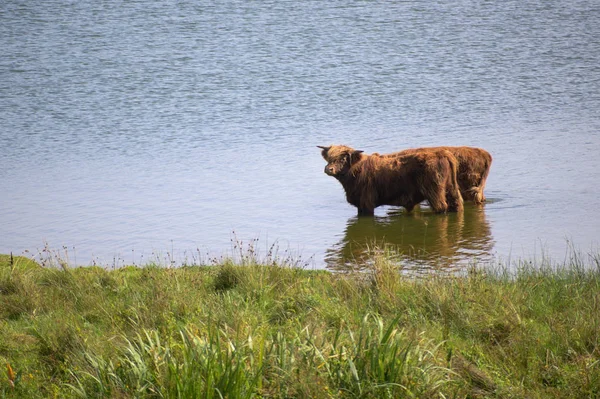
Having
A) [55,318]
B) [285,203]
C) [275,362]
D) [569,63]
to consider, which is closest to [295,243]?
[285,203]

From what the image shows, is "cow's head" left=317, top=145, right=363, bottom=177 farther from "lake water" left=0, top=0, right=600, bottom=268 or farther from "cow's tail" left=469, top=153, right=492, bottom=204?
"cow's tail" left=469, top=153, right=492, bottom=204

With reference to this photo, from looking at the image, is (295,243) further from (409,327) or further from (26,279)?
(409,327)

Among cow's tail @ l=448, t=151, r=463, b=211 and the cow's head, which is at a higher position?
the cow's head

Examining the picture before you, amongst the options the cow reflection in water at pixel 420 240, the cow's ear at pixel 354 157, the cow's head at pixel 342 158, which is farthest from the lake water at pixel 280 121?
the cow's ear at pixel 354 157

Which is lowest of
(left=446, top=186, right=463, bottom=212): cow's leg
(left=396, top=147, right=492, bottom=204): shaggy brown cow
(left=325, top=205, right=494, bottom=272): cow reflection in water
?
(left=325, top=205, right=494, bottom=272): cow reflection in water

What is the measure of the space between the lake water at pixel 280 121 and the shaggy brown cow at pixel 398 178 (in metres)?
0.28

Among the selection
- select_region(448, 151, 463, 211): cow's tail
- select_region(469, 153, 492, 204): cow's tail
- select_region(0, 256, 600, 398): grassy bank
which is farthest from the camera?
select_region(469, 153, 492, 204): cow's tail

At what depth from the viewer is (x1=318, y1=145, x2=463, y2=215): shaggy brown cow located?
12.7 metres

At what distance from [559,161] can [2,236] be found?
10603 millimetres

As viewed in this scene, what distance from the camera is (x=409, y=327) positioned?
5996mm

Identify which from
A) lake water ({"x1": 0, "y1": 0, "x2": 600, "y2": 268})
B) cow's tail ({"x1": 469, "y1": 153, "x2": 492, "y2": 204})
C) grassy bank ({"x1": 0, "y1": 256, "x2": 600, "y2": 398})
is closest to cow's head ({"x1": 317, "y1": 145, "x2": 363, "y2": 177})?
lake water ({"x1": 0, "y1": 0, "x2": 600, "y2": 268})

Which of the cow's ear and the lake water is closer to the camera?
the lake water

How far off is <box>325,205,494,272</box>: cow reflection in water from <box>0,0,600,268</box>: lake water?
2.2 inches

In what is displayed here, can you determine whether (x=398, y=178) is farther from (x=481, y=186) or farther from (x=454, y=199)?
(x=481, y=186)
